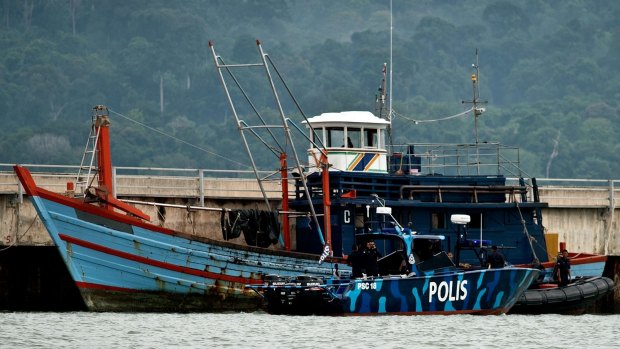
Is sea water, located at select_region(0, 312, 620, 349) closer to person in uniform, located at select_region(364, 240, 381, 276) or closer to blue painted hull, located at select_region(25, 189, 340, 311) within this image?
blue painted hull, located at select_region(25, 189, 340, 311)

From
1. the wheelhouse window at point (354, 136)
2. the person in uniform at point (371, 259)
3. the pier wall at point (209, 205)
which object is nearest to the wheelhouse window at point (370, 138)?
the wheelhouse window at point (354, 136)

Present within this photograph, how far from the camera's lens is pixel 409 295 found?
43.7 m

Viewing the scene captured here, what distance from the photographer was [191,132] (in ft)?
448

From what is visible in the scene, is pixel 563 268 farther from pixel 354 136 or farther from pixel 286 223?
pixel 286 223

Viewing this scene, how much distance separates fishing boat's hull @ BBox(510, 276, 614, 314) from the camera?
1884 inches

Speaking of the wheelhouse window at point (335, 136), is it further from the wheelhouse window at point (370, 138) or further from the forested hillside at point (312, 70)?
the forested hillside at point (312, 70)

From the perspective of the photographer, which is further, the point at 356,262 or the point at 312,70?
the point at 312,70

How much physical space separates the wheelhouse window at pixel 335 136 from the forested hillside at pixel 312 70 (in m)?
64.6

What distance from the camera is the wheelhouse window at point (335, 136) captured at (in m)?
50.1

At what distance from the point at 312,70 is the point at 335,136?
10978cm

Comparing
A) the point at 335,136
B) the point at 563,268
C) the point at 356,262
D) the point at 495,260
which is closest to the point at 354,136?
the point at 335,136

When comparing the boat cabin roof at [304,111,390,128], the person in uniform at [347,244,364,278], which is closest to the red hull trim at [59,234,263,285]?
the person in uniform at [347,244,364,278]

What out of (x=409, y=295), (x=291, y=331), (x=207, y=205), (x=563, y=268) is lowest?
(x=291, y=331)

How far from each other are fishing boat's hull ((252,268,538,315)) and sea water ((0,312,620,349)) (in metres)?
0.28
